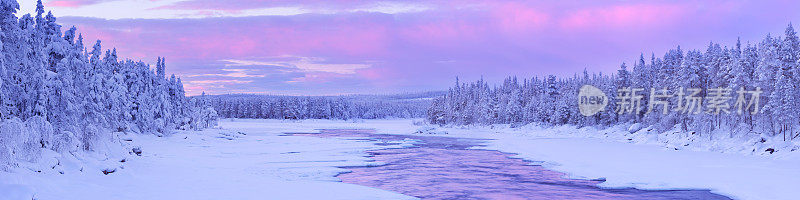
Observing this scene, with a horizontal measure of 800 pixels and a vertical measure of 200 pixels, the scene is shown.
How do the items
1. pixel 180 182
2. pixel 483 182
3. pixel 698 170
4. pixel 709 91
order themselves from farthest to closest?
pixel 709 91 → pixel 698 170 → pixel 483 182 → pixel 180 182

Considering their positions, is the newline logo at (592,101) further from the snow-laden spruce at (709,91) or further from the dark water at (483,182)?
the dark water at (483,182)

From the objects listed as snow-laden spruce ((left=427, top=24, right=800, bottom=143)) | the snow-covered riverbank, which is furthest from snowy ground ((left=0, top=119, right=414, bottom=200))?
snow-laden spruce ((left=427, top=24, right=800, bottom=143))

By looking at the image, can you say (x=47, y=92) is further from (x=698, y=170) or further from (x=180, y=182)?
(x=698, y=170)

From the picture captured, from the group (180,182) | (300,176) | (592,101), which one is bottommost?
(300,176)

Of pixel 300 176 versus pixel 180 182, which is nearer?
pixel 180 182

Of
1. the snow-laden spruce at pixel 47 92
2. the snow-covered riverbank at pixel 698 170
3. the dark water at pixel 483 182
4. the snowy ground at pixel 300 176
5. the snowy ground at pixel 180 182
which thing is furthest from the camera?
the snow-covered riverbank at pixel 698 170

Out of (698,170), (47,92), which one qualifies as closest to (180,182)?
(47,92)

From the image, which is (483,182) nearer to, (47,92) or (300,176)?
(300,176)

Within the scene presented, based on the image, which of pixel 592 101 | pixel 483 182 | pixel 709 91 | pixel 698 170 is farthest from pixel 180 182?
pixel 592 101

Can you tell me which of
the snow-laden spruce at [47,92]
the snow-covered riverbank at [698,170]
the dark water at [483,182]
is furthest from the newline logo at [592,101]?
the snow-laden spruce at [47,92]

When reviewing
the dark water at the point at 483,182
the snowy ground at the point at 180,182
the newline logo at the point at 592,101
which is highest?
the newline logo at the point at 592,101

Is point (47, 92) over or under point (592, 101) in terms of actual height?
over

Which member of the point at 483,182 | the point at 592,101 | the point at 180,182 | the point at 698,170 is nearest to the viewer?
the point at 180,182

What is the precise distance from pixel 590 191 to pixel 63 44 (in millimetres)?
28041
